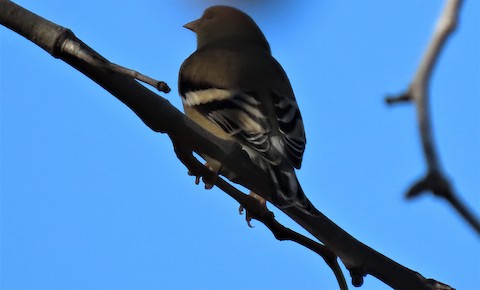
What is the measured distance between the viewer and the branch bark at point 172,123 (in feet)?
9.55

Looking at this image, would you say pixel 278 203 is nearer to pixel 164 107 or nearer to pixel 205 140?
pixel 205 140

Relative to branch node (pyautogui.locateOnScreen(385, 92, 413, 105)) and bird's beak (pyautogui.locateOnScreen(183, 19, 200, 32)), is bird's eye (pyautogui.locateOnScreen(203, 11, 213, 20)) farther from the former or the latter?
branch node (pyautogui.locateOnScreen(385, 92, 413, 105))

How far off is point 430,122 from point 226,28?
20.8ft

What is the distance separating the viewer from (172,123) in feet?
9.82

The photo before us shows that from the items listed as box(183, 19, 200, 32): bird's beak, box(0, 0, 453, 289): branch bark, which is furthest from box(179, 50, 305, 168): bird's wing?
box(0, 0, 453, 289): branch bark

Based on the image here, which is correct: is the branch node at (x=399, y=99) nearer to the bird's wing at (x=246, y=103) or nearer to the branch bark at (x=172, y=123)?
the branch bark at (x=172, y=123)

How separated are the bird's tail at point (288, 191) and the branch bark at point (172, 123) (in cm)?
21

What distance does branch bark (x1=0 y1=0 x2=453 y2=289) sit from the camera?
291 centimetres

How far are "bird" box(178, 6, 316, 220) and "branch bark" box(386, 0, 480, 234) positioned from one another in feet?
8.71

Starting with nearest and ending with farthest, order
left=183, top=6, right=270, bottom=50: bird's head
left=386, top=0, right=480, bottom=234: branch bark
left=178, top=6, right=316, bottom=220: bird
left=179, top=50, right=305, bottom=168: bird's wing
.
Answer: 1. left=386, top=0, right=480, bottom=234: branch bark
2. left=178, top=6, right=316, bottom=220: bird
3. left=179, top=50, right=305, bottom=168: bird's wing
4. left=183, top=6, right=270, bottom=50: bird's head

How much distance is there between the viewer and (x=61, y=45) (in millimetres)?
2963

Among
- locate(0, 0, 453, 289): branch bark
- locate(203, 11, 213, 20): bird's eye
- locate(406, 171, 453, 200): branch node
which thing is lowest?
locate(406, 171, 453, 200): branch node

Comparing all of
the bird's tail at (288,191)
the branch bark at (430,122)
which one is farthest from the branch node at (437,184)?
the bird's tail at (288,191)

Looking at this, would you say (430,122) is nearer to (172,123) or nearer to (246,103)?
(172,123)
